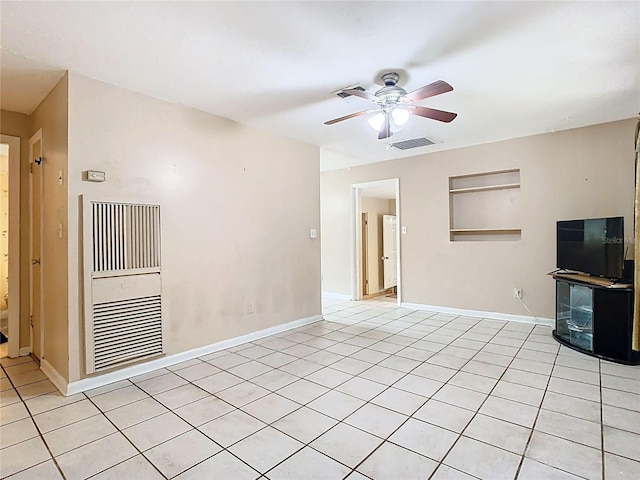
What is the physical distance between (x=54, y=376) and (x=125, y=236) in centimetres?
132

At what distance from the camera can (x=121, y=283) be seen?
294cm

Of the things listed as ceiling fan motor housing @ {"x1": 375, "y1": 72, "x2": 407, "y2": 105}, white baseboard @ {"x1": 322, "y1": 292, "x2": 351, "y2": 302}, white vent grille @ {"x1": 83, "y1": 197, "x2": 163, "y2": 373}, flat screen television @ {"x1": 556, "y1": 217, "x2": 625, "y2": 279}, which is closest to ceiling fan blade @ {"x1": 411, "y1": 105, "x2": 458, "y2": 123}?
ceiling fan motor housing @ {"x1": 375, "y1": 72, "x2": 407, "y2": 105}

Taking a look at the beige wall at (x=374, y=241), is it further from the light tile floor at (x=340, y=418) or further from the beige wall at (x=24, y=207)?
the beige wall at (x=24, y=207)

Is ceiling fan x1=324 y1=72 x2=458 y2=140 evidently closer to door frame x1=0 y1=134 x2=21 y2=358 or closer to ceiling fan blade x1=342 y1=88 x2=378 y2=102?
ceiling fan blade x1=342 y1=88 x2=378 y2=102

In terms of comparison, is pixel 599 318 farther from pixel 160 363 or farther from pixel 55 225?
pixel 55 225

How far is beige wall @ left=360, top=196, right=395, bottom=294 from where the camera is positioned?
6.96m

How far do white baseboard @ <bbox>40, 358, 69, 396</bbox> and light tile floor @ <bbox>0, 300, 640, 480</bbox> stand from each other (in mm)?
63

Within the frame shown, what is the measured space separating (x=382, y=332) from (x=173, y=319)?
246 centimetres

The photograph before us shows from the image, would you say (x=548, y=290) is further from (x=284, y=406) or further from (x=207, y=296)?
(x=207, y=296)

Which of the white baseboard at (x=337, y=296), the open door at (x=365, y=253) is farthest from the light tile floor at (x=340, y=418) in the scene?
the open door at (x=365, y=253)

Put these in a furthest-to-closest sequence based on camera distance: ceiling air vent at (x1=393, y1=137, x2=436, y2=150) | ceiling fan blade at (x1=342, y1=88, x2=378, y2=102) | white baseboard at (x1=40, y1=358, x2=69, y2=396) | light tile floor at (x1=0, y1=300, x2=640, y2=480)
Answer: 1. ceiling air vent at (x1=393, y1=137, x2=436, y2=150)
2. white baseboard at (x1=40, y1=358, x2=69, y2=396)
3. ceiling fan blade at (x1=342, y1=88, x2=378, y2=102)
4. light tile floor at (x1=0, y1=300, x2=640, y2=480)

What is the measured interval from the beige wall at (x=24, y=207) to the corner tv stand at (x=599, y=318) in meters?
5.79

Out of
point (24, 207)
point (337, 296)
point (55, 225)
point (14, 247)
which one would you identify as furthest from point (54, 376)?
point (337, 296)

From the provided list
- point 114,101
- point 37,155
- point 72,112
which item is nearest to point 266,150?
point 114,101
